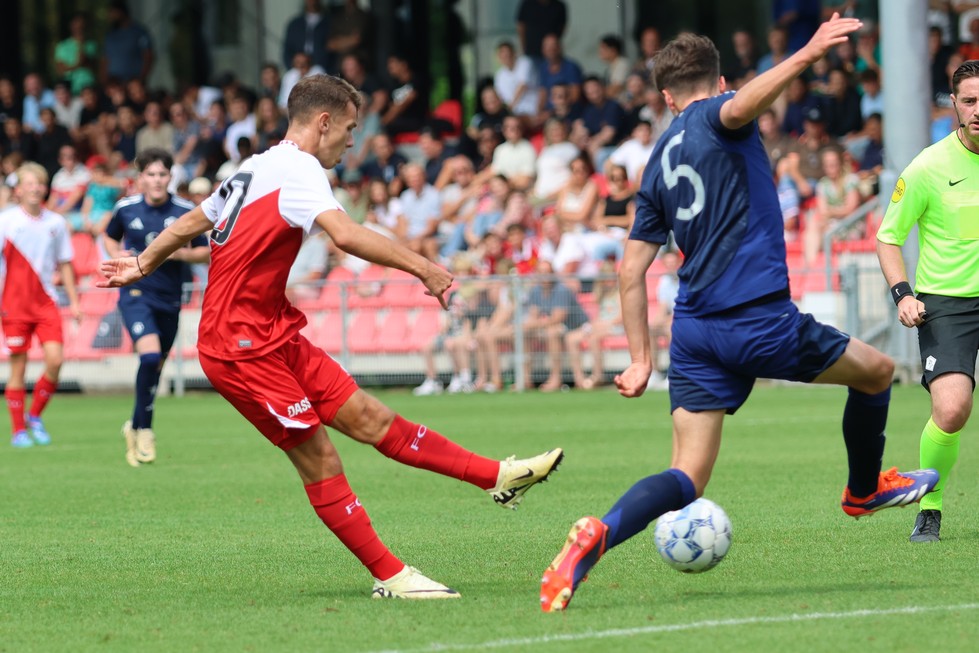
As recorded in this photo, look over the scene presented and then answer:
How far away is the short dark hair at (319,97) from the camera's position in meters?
6.40

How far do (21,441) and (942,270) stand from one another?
9.73 meters

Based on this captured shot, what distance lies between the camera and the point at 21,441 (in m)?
14.6

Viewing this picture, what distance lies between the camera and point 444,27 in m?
28.6

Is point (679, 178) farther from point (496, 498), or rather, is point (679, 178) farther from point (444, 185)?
point (444, 185)

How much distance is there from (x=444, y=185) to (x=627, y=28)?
535 cm

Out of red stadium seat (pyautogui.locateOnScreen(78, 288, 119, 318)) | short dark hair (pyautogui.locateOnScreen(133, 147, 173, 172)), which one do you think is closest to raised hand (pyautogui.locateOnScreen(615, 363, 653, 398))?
short dark hair (pyautogui.locateOnScreen(133, 147, 173, 172))

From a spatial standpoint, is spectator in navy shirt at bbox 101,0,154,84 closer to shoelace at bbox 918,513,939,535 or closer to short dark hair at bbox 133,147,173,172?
short dark hair at bbox 133,147,173,172

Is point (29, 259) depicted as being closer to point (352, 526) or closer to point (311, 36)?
point (352, 526)

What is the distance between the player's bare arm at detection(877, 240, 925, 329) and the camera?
23.7 feet

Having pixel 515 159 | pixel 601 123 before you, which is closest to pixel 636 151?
pixel 601 123

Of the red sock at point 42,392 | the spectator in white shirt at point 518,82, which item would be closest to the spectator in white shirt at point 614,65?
the spectator in white shirt at point 518,82

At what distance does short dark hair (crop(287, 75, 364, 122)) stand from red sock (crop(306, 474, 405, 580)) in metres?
1.50

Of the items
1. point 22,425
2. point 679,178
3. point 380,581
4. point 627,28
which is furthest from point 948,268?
point 627,28

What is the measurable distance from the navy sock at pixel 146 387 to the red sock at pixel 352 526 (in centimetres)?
626
